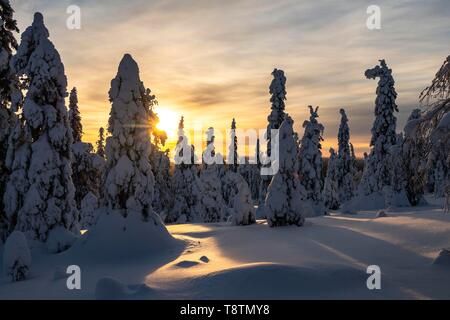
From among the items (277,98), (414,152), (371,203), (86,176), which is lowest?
(371,203)

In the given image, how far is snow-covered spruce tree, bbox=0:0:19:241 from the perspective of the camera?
1802cm

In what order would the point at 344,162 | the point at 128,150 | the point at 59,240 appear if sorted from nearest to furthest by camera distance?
the point at 59,240, the point at 128,150, the point at 344,162

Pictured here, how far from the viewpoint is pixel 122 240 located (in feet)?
56.8

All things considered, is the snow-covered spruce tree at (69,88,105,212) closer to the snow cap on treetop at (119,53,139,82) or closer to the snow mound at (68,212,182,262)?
the snow cap on treetop at (119,53,139,82)

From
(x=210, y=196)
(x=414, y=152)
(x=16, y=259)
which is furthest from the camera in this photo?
(x=210, y=196)

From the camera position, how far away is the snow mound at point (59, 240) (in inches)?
696

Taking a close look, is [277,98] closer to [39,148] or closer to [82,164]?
[82,164]

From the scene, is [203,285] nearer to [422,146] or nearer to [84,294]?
[84,294]

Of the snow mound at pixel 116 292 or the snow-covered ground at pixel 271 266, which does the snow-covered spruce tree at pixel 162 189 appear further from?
the snow mound at pixel 116 292

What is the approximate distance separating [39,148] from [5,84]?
3.26m

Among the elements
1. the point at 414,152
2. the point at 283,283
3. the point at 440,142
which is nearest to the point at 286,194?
the point at 414,152

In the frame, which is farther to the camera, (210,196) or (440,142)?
(210,196)

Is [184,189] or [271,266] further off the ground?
[184,189]

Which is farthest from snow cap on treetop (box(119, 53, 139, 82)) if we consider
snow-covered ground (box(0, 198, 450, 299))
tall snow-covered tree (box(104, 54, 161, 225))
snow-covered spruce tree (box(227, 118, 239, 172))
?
snow-covered spruce tree (box(227, 118, 239, 172))
